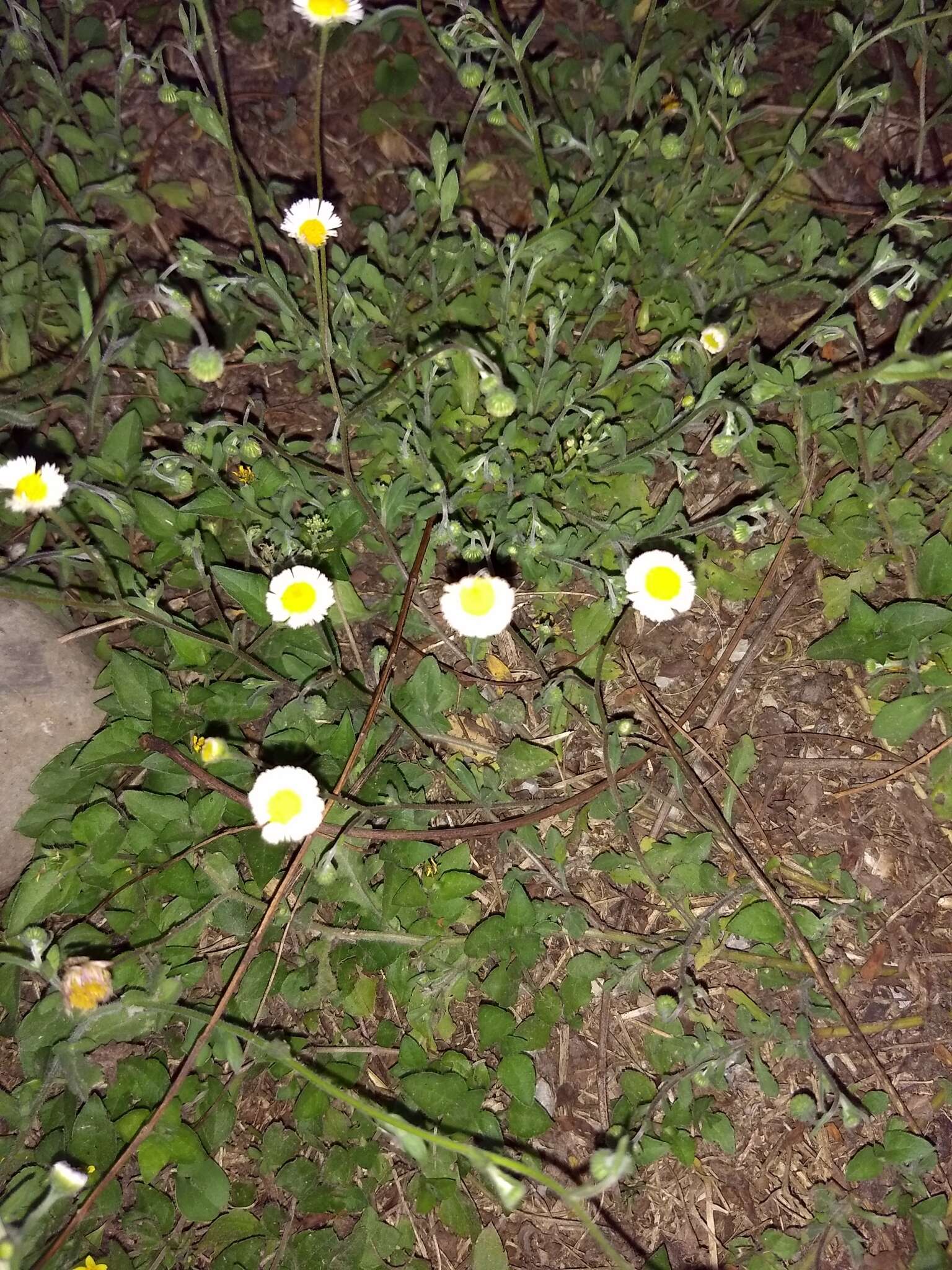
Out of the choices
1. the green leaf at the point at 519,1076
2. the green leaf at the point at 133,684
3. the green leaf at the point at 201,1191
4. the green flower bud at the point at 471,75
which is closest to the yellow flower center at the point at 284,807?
the green leaf at the point at 133,684

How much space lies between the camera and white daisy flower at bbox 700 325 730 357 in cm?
206

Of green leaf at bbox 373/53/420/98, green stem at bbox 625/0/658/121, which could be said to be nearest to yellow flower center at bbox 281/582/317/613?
green stem at bbox 625/0/658/121

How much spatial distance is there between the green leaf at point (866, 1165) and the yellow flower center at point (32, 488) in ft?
7.23

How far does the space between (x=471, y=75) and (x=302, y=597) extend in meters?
1.27

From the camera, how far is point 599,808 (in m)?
2.09

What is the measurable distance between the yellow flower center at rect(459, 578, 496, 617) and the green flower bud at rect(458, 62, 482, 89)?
1.16 m

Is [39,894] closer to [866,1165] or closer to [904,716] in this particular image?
[866,1165]

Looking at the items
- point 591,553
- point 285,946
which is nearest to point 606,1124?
point 285,946

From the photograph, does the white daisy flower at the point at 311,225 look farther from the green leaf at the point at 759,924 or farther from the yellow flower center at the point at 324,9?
the green leaf at the point at 759,924

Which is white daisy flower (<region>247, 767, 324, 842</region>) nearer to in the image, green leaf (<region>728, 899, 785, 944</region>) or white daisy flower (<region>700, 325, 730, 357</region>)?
green leaf (<region>728, 899, 785, 944</region>)

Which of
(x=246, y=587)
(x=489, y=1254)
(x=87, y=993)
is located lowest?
(x=489, y=1254)

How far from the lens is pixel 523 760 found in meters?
2.08

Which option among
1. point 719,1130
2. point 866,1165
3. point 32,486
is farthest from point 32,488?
point 866,1165

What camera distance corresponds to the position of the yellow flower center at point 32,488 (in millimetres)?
1848
